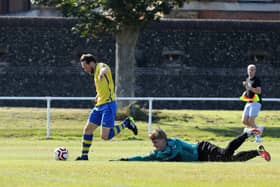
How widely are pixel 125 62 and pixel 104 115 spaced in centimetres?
1452

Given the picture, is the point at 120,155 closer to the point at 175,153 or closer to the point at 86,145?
the point at 86,145

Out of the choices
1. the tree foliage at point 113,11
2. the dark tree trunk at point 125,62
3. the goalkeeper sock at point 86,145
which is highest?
the goalkeeper sock at point 86,145

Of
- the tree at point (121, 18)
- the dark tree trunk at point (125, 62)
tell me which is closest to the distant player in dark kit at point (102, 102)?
the tree at point (121, 18)

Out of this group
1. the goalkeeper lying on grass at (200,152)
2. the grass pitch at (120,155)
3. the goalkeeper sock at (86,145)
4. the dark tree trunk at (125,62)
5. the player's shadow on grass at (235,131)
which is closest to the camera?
the grass pitch at (120,155)

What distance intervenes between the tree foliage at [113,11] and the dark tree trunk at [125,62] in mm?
634

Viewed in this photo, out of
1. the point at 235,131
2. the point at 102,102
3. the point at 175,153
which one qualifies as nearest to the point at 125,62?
the point at 235,131

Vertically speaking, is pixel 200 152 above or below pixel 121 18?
above

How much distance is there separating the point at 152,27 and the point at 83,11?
8.44 m

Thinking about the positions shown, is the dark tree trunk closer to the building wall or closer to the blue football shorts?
the building wall

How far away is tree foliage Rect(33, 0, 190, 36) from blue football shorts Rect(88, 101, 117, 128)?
12116 mm

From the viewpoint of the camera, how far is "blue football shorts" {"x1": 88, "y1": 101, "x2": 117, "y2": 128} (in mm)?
17609

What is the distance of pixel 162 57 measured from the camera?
39062mm

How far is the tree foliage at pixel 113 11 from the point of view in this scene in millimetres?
30016

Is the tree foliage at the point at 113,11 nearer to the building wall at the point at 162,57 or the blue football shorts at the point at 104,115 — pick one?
the building wall at the point at 162,57
